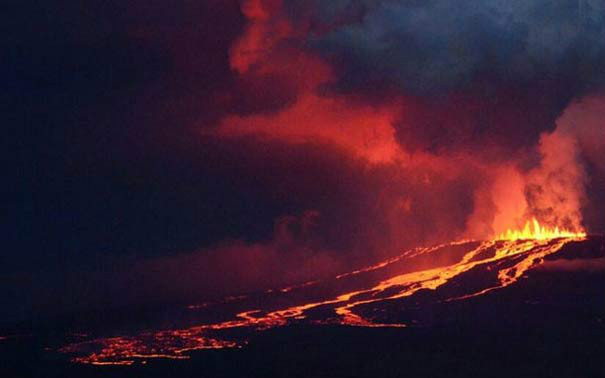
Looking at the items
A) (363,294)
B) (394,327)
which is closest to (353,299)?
(363,294)

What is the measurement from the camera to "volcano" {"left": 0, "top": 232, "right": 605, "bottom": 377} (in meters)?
45.4

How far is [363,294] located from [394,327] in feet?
37.5

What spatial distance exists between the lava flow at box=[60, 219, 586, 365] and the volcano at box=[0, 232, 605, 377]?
0.10 metres

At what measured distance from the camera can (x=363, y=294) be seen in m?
63.2

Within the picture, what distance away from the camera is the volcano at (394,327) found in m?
45.4

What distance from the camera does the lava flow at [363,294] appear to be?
174 feet

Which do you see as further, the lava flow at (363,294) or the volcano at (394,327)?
the lava flow at (363,294)

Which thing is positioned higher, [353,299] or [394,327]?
[353,299]

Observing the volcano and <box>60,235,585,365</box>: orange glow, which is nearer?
the volcano

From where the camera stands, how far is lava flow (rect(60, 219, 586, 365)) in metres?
52.9

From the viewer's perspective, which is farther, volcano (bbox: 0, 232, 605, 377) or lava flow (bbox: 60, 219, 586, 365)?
lava flow (bbox: 60, 219, 586, 365)

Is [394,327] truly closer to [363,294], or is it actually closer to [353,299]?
[353,299]

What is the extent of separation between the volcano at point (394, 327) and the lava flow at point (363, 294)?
100 millimetres

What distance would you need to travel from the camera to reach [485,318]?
52500 millimetres
